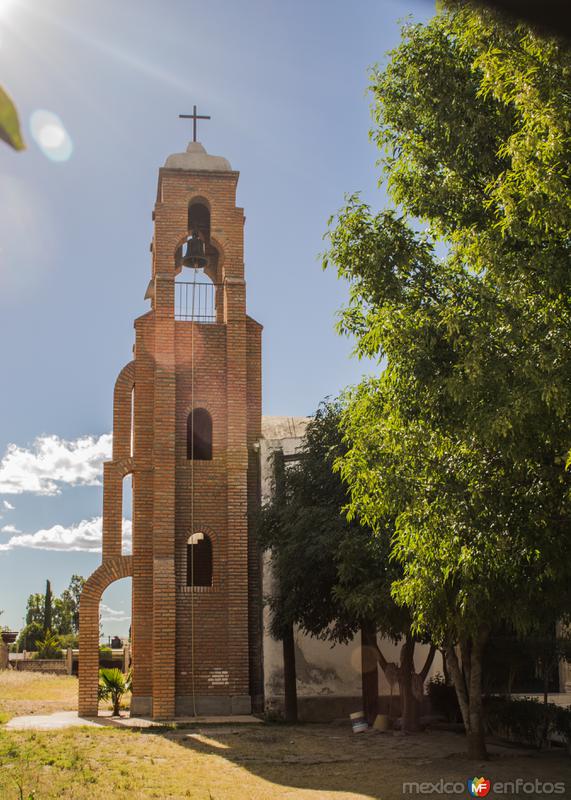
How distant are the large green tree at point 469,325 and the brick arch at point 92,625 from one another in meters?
11.4

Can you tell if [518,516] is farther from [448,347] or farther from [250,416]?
[250,416]

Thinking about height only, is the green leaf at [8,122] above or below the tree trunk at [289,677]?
above

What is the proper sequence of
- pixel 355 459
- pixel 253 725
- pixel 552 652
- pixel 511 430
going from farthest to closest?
1. pixel 253 725
2. pixel 552 652
3. pixel 355 459
4. pixel 511 430

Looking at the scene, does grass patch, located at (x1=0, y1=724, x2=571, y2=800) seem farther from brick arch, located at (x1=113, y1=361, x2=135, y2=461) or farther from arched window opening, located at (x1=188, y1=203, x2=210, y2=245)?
arched window opening, located at (x1=188, y1=203, x2=210, y2=245)

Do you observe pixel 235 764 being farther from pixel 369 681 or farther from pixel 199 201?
pixel 199 201

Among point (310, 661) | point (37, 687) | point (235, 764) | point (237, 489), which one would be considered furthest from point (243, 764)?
point (37, 687)

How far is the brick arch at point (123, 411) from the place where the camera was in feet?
70.4

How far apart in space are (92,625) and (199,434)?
5.13 m

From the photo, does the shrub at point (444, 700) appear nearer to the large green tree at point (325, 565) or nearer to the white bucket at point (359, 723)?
the large green tree at point (325, 565)

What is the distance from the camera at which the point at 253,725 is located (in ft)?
56.6

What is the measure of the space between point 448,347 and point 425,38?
3.58 meters

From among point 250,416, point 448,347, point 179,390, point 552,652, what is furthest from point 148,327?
point 448,347

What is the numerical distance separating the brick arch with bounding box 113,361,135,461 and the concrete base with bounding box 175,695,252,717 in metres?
6.16

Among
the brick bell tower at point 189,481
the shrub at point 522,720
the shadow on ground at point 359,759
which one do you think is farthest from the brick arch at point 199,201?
the shrub at point 522,720
